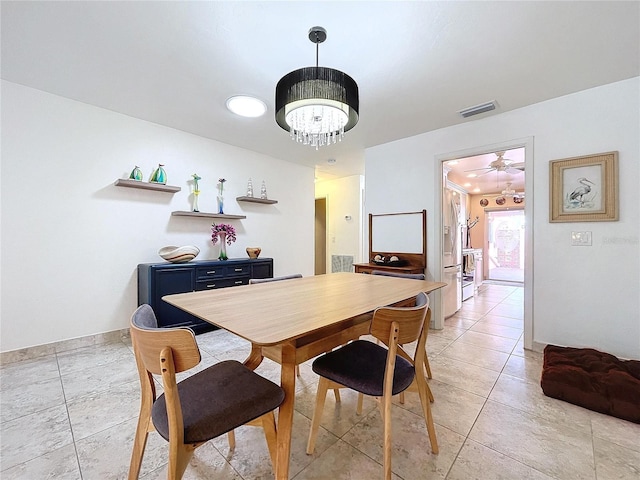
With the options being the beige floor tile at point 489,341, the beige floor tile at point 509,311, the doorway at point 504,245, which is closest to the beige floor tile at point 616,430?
the beige floor tile at point 489,341

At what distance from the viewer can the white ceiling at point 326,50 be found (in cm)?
163

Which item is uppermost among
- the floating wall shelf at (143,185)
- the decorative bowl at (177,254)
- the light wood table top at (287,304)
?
the floating wall shelf at (143,185)

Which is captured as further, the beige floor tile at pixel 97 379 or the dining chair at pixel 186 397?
the beige floor tile at pixel 97 379

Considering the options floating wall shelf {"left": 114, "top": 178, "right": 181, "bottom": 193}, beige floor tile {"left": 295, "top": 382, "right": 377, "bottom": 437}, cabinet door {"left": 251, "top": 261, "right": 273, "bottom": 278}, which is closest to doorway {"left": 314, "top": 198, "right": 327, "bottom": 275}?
cabinet door {"left": 251, "top": 261, "right": 273, "bottom": 278}

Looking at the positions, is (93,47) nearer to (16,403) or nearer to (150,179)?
(150,179)

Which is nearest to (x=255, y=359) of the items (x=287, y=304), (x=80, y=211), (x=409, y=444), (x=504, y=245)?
(x=287, y=304)

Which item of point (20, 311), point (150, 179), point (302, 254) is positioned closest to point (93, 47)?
point (150, 179)

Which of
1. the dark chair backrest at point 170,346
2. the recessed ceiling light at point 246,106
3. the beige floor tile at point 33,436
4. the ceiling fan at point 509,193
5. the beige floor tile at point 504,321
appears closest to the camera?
the dark chair backrest at point 170,346

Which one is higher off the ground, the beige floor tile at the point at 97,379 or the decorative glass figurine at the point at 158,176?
the decorative glass figurine at the point at 158,176

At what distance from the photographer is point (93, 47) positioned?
1948mm

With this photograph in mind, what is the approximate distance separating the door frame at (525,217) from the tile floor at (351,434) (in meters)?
0.64

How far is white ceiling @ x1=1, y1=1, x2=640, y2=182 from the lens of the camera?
5.35ft

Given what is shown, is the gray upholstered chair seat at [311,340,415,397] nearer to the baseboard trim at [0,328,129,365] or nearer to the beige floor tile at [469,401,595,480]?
the beige floor tile at [469,401,595,480]

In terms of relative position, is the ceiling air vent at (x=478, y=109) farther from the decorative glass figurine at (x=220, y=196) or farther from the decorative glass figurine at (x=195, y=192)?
the decorative glass figurine at (x=195, y=192)
